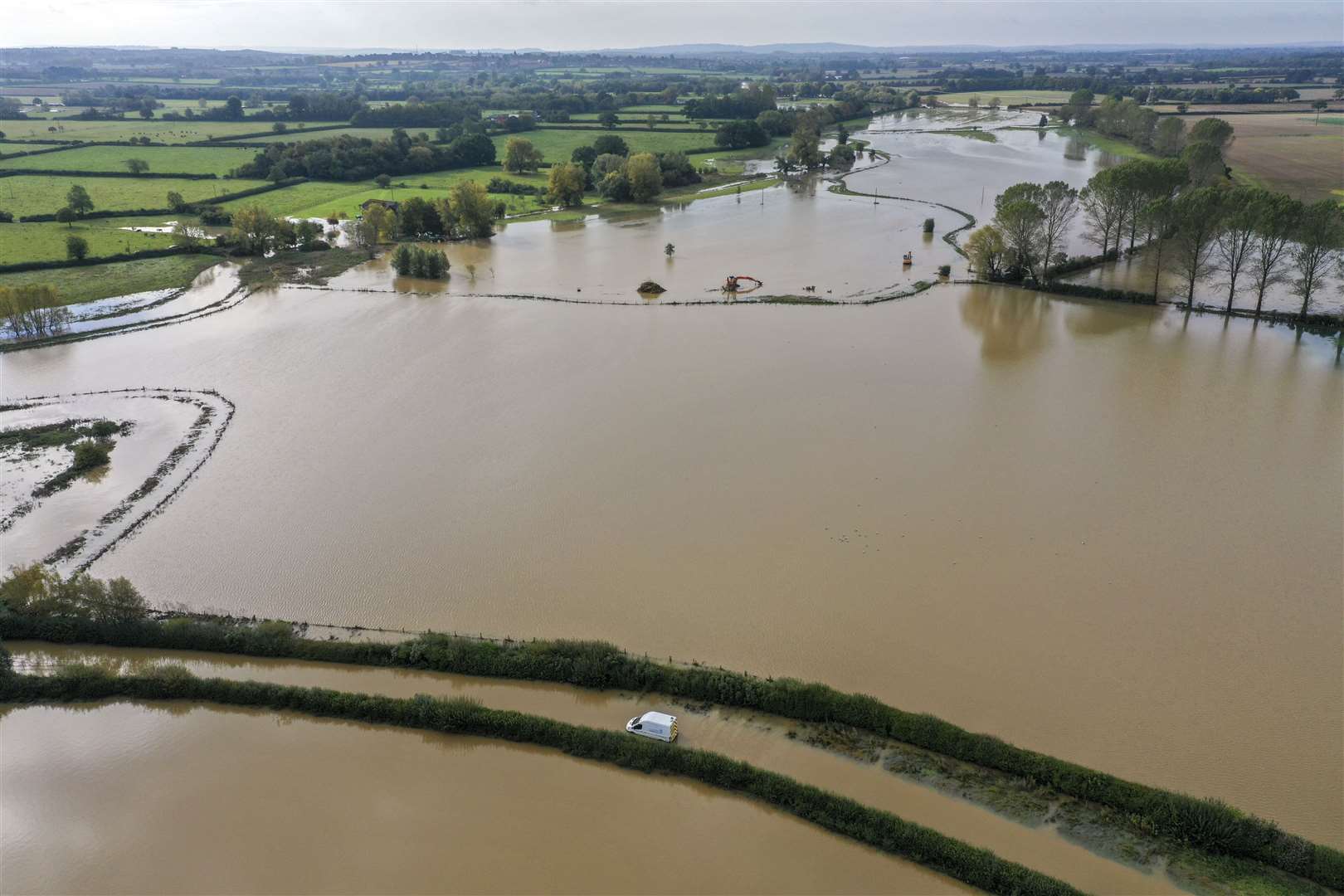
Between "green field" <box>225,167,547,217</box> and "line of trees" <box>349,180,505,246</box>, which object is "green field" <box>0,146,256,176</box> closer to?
"green field" <box>225,167,547,217</box>

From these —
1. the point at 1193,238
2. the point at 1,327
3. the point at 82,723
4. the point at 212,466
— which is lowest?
the point at 82,723

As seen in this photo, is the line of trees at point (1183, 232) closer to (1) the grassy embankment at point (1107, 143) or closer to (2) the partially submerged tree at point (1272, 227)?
(2) the partially submerged tree at point (1272, 227)

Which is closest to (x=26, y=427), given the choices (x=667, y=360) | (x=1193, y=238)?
(x=667, y=360)

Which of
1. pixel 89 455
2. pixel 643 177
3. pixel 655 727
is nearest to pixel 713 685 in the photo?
pixel 655 727

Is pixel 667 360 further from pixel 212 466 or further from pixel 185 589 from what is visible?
pixel 185 589

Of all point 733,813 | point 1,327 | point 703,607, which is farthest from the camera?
point 1,327

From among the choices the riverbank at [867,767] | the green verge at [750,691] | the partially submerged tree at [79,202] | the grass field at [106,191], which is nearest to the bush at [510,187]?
the grass field at [106,191]

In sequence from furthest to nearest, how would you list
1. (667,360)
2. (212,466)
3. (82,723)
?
1. (667,360)
2. (212,466)
3. (82,723)
